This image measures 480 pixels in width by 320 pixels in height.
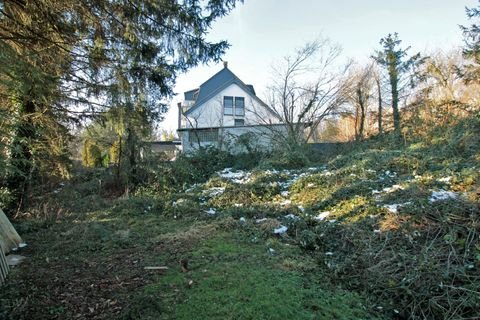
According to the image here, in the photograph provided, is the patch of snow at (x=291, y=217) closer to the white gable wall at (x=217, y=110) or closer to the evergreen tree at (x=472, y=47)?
the evergreen tree at (x=472, y=47)

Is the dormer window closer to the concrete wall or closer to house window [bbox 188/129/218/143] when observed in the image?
house window [bbox 188/129/218/143]

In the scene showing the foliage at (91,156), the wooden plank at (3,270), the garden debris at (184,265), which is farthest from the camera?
the foliage at (91,156)

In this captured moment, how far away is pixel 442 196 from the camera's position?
4.37m

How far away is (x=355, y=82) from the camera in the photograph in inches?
613

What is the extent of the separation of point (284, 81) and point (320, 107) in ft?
7.42

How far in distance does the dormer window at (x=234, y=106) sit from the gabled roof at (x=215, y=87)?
80cm

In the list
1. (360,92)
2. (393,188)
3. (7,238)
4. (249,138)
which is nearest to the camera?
(7,238)

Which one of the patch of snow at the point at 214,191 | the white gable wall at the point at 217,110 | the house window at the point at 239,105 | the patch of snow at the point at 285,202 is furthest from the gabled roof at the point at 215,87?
the patch of snow at the point at 285,202

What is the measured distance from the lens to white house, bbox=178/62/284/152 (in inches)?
570

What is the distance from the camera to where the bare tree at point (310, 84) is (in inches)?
590

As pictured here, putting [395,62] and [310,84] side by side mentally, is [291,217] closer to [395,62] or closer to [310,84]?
[310,84]

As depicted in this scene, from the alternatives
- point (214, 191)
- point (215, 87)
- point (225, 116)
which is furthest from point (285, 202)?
point (215, 87)

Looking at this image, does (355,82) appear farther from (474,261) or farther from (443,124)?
(474,261)

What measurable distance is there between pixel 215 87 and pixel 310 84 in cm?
831
